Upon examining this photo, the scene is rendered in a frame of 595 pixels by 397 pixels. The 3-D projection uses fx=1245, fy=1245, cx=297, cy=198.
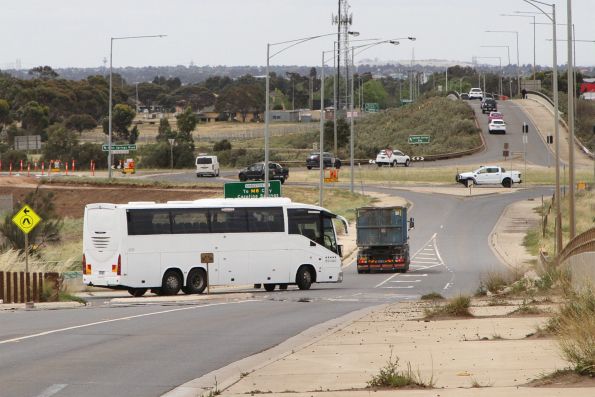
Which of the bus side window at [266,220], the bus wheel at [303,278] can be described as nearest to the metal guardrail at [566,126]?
the bus wheel at [303,278]

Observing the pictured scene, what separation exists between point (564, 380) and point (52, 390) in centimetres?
597

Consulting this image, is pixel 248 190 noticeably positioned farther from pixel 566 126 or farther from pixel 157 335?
pixel 566 126

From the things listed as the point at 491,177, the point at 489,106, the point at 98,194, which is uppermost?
the point at 489,106

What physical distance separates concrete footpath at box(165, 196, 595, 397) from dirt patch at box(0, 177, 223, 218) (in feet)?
185

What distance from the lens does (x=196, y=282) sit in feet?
132

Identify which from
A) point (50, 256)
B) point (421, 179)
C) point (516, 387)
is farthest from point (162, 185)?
point (516, 387)

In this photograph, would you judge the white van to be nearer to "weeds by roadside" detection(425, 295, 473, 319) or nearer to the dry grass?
"weeds by roadside" detection(425, 295, 473, 319)

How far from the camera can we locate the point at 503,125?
127 m

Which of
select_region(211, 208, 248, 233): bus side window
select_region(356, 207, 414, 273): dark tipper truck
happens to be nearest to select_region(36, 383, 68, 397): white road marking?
select_region(211, 208, 248, 233): bus side window

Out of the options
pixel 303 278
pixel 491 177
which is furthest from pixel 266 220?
pixel 491 177

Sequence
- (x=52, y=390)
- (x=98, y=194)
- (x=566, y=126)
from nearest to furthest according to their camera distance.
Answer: (x=52, y=390) → (x=98, y=194) → (x=566, y=126)

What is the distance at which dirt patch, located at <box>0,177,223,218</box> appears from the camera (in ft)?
265

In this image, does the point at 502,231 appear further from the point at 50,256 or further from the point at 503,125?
→ the point at 503,125

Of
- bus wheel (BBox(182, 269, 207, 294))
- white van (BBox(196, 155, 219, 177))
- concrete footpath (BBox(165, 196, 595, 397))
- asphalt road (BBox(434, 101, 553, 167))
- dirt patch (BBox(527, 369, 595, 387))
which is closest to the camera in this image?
dirt patch (BBox(527, 369, 595, 387))
